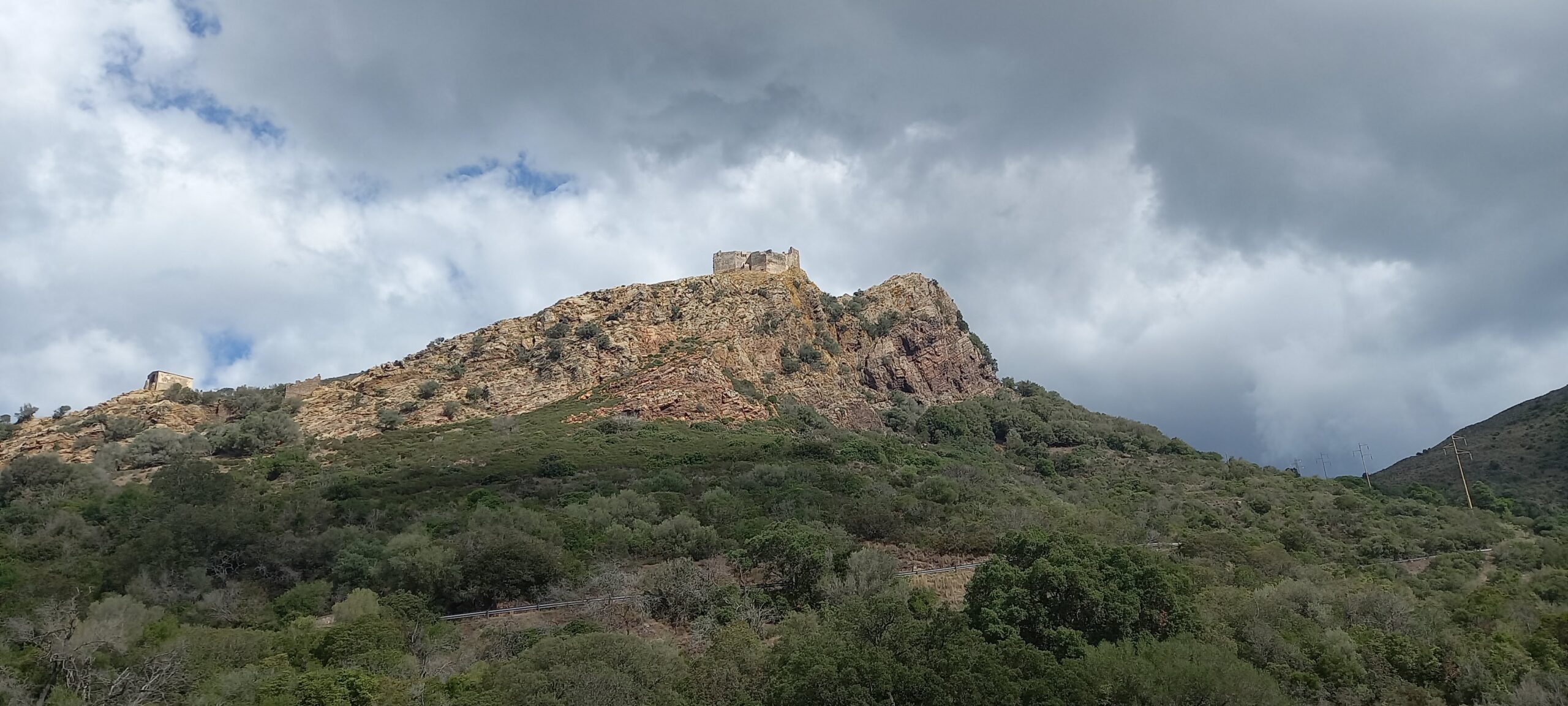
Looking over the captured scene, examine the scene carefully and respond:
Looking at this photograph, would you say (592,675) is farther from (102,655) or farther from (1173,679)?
(102,655)

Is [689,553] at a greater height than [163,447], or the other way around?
[163,447]

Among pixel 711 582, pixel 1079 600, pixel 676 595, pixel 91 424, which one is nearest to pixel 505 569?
pixel 676 595

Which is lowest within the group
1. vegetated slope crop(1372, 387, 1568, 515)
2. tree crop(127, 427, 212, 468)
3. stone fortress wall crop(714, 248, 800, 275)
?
vegetated slope crop(1372, 387, 1568, 515)

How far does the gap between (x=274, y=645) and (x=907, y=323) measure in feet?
225

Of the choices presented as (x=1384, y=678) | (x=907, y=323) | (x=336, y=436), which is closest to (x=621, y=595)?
(x=1384, y=678)

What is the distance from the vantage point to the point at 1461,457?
87.2 m

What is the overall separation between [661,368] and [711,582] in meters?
38.4

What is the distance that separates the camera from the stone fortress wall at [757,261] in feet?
295

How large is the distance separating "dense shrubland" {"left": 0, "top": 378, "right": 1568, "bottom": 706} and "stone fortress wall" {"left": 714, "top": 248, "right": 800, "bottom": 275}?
31340 mm

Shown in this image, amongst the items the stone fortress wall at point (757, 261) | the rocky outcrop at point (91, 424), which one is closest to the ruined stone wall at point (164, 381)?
the rocky outcrop at point (91, 424)

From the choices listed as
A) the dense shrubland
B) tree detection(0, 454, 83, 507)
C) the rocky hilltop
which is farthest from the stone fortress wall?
tree detection(0, 454, 83, 507)

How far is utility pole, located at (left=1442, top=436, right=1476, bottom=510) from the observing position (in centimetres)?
6788

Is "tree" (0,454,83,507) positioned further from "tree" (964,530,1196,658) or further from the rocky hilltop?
"tree" (964,530,1196,658)

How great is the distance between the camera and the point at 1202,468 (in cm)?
7281
